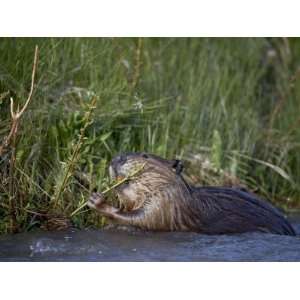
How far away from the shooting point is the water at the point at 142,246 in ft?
18.9

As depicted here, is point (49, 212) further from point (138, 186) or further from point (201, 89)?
point (201, 89)

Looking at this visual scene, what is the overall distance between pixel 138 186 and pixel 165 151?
119 cm

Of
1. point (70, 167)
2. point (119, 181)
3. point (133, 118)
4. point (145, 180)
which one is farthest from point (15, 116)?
point (133, 118)

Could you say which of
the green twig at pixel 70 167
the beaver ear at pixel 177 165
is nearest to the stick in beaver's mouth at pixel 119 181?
the green twig at pixel 70 167

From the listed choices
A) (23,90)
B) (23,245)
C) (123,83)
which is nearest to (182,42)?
(123,83)

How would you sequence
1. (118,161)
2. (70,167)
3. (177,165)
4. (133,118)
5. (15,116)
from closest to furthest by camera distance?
(15,116), (70,167), (118,161), (177,165), (133,118)

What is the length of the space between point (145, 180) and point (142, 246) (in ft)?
1.96

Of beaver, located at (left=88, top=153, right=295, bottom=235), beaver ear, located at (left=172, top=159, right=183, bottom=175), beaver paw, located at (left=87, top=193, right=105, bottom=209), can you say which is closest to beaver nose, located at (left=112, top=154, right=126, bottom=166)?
beaver, located at (left=88, top=153, right=295, bottom=235)

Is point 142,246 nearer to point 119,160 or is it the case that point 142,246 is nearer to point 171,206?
point 171,206

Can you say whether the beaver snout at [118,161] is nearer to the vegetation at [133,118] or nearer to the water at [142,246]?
the vegetation at [133,118]

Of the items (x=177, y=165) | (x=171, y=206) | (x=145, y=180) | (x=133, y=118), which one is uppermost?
(x=133, y=118)

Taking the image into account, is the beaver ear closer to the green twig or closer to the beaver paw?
the beaver paw

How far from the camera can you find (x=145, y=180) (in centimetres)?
642

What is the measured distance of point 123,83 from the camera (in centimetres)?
753
